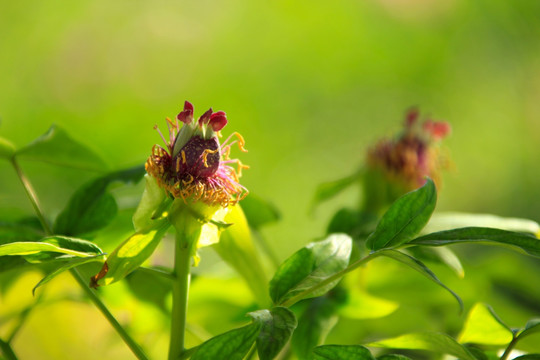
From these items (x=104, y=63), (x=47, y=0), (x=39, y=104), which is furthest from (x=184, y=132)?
(x=47, y=0)

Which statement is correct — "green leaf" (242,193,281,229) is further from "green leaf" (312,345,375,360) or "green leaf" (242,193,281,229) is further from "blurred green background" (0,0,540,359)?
"blurred green background" (0,0,540,359)

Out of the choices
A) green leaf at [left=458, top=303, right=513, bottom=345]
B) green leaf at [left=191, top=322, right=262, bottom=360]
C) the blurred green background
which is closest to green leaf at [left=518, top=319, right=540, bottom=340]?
green leaf at [left=458, top=303, right=513, bottom=345]

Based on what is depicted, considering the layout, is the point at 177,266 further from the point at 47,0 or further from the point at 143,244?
the point at 47,0

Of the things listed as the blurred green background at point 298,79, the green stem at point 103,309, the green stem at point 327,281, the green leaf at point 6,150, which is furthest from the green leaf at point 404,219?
the blurred green background at point 298,79

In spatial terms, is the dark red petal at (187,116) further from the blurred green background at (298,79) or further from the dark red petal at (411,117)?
the blurred green background at (298,79)

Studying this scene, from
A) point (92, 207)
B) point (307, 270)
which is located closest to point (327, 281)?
point (307, 270)
